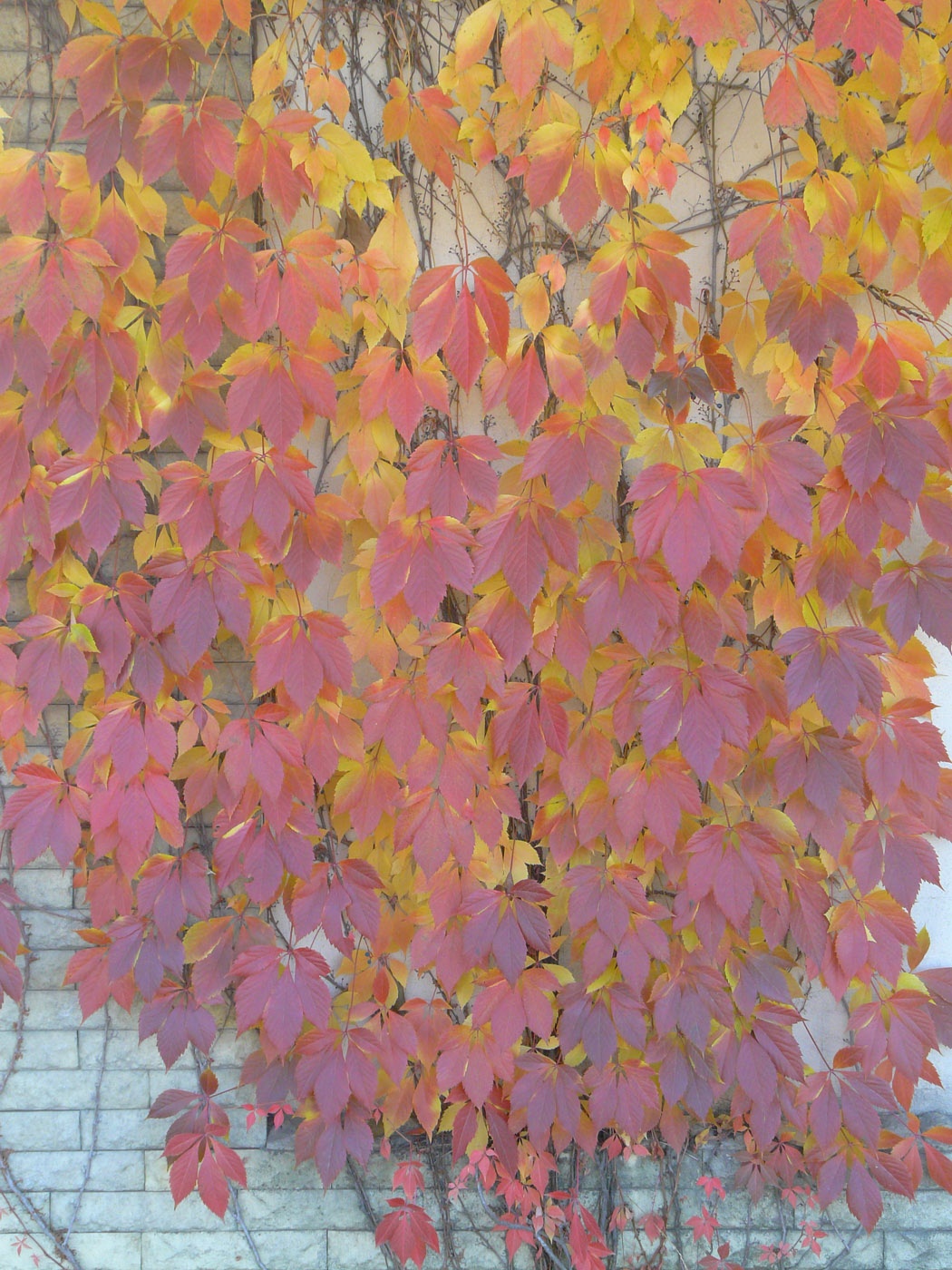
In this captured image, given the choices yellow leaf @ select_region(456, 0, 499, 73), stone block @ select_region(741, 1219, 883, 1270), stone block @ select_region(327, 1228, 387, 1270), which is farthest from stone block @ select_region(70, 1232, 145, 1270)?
yellow leaf @ select_region(456, 0, 499, 73)

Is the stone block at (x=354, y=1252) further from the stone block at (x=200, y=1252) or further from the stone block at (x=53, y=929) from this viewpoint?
the stone block at (x=53, y=929)

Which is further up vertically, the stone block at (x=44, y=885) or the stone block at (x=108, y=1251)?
the stone block at (x=44, y=885)

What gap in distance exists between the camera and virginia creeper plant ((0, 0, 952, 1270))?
4.69ft

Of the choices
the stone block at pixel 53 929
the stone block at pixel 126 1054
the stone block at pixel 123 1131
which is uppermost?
the stone block at pixel 53 929

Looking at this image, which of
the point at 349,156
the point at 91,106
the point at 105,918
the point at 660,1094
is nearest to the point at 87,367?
the point at 91,106

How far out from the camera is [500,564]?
1.48 metres

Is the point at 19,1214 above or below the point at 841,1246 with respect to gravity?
above

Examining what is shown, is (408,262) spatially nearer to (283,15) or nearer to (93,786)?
(283,15)

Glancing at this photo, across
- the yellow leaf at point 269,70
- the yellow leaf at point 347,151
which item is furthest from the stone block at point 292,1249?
the yellow leaf at point 269,70

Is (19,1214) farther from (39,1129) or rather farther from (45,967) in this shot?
(45,967)

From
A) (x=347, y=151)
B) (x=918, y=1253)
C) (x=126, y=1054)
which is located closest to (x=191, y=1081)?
(x=126, y=1054)

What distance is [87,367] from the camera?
1491mm

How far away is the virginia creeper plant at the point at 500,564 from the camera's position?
1429 mm

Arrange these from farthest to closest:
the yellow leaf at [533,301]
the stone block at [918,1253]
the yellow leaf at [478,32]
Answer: the stone block at [918,1253], the yellow leaf at [533,301], the yellow leaf at [478,32]
